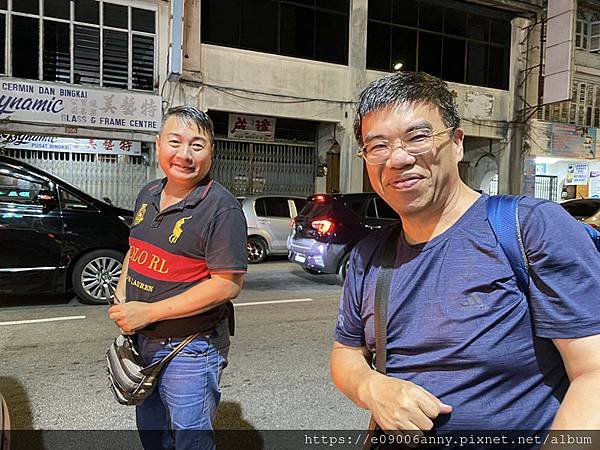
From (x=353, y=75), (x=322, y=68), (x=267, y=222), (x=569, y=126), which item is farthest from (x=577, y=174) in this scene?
(x=267, y=222)

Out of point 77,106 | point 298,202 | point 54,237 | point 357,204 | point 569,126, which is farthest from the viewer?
point 569,126

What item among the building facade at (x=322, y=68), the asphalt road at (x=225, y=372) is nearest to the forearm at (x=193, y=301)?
the asphalt road at (x=225, y=372)

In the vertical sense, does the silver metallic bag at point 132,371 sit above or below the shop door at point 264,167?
below

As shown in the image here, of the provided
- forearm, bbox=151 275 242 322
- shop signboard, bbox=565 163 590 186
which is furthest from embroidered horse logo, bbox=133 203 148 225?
shop signboard, bbox=565 163 590 186

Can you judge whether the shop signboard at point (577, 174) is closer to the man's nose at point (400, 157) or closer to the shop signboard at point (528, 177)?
the shop signboard at point (528, 177)

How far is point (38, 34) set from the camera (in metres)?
11.8

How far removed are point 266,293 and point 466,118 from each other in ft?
39.3

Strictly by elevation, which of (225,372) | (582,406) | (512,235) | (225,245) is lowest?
(225,372)

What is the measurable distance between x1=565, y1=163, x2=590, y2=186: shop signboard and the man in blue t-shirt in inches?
793

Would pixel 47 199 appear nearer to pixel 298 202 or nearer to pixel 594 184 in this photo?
pixel 298 202

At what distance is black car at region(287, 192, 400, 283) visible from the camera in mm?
8406

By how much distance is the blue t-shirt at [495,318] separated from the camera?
1.17 meters

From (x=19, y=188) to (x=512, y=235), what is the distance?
6.39 metres

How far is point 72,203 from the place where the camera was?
650cm
